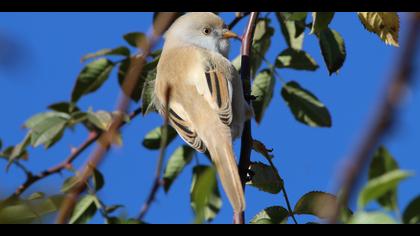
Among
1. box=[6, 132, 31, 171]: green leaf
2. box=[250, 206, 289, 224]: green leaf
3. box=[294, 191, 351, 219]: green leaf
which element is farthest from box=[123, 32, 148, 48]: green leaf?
box=[294, 191, 351, 219]: green leaf

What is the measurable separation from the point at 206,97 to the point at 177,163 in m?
0.49

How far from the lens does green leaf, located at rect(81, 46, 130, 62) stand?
370cm

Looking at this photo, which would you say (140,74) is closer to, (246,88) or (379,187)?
(246,88)

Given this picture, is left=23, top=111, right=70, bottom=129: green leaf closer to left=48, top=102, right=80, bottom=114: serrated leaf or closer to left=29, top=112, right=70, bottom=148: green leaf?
left=29, top=112, right=70, bottom=148: green leaf

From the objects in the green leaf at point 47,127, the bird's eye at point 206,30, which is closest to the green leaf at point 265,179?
the green leaf at point 47,127

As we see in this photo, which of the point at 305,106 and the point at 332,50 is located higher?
the point at 332,50

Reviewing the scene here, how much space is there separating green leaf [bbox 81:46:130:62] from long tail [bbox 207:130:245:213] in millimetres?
767

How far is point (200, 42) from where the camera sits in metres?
5.04

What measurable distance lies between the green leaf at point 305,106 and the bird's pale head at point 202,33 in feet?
3.36

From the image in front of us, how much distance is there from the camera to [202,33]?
5.09m

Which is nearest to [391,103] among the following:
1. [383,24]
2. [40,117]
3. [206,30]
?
[383,24]
